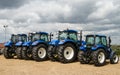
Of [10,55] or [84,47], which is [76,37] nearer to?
[84,47]

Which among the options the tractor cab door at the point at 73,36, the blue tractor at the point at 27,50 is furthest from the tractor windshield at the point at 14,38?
the tractor cab door at the point at 73,36

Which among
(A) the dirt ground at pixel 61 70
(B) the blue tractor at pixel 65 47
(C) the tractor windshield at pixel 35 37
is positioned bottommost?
(A) the dirt ground at pixel 61 70

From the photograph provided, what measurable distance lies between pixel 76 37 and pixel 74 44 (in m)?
0.70

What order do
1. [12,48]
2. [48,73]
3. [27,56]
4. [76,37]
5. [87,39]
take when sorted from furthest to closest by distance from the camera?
[12,48], [27,56], [76,37], [87,39], [48,73]

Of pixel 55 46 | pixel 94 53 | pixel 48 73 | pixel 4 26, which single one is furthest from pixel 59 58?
pixel 4 26

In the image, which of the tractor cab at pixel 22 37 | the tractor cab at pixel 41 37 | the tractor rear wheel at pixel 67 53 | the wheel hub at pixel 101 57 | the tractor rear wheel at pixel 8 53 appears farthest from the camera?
the tractor cab at pixel 22 37

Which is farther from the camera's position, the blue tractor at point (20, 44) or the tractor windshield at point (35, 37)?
the blue tractor at point (20, 44)

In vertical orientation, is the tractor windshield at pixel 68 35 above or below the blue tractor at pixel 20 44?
above

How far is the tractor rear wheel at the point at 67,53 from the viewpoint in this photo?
70.4 feet

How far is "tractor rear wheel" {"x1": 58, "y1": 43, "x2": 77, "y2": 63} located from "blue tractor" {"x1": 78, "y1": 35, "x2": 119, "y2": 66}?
Result: 137 centimetres

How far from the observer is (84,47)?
2073 cm

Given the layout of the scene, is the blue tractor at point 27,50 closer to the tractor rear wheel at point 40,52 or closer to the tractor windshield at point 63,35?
the tractor rear wheel at point 40,52

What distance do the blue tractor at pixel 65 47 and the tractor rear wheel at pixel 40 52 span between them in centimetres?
101

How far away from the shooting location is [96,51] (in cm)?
1992
